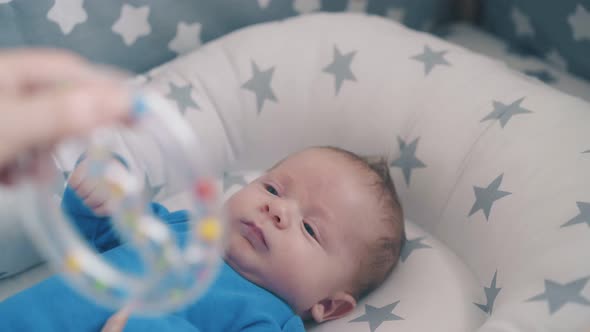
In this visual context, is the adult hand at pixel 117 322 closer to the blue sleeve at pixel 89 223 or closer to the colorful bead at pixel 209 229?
the blue sleeve at pixel 89 223

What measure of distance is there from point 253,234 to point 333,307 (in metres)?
0.16

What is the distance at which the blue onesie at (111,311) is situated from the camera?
31.0 inches

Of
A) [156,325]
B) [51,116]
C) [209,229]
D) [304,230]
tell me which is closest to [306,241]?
[304,230]

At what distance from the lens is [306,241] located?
0.89 m

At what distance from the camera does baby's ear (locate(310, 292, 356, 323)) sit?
919 millimetres

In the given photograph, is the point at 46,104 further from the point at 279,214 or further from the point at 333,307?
the point at 333,307

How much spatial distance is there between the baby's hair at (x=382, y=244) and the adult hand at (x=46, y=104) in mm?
526

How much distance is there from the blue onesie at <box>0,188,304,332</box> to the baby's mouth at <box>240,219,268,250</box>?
52 millimetres

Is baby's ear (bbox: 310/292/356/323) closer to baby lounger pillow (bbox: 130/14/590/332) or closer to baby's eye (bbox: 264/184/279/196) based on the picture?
baby lounger pillow (bbox: 130/14/590/332)

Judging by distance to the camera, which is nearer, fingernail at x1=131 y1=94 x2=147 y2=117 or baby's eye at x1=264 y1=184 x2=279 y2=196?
fingernail at x1=131 y1=94 x2=147 y2=117

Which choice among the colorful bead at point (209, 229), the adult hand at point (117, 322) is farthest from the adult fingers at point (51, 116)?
the adult hand at point (117, 322)

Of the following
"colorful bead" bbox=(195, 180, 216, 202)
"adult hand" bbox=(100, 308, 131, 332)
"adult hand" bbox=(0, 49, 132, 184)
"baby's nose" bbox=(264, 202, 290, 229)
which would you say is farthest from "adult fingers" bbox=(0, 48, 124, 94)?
A: "baby's nose" bbox=(264, 202, 290, 229)

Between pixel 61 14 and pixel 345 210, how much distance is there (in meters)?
0.54

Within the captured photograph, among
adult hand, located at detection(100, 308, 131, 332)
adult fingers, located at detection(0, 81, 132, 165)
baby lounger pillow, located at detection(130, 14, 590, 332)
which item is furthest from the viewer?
baby lounger pillow, located at detection(130, 14, 590, 332)
